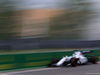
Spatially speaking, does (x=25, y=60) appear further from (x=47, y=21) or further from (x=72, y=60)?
(x=47, y=21)

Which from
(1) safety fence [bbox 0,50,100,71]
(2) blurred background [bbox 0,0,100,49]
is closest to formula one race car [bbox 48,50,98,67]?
(1) safety fence [bbox 0,50,100,71]

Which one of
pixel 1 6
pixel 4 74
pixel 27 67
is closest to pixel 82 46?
pixel 1 6

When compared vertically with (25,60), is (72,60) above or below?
below

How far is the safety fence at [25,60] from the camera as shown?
10344 mm

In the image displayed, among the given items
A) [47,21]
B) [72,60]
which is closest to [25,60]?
[72,60]

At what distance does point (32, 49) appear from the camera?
25.4m

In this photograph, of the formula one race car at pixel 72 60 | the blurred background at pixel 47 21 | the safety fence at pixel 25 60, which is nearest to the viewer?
the safety fence at pixel 25 60

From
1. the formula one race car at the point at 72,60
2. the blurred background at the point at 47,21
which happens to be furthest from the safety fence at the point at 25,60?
the blurred background at the point at 47,21

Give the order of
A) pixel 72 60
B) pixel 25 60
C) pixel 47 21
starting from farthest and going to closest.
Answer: pixel 47 21 < pixel 72 60 < pixel 25 60

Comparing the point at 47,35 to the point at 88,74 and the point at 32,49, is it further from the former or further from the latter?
the point at 88,74

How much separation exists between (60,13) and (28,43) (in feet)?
44.7

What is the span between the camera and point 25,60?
1082 cm

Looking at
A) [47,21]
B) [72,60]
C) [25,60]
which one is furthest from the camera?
[47,21]

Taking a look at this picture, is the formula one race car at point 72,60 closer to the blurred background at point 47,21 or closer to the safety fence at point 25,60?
the safety fence at point 25,60
